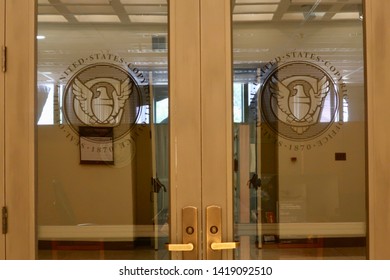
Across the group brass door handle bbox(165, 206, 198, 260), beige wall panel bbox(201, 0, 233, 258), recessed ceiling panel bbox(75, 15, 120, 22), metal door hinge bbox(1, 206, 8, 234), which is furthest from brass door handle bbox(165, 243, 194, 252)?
recessed ceiling panel bbox(75, 15, 120, 22)

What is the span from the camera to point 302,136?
2.19 m

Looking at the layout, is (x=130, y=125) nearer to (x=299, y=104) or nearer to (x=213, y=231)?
(x=213, y=231)

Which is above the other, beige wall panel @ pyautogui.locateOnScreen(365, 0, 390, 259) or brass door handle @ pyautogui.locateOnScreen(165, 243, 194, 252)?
beige wall panel @ pyautogui.locateOnScreen(365, 0, 390, 259)

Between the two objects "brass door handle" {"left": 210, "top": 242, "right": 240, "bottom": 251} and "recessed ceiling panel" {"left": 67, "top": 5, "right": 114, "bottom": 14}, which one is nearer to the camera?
"brass door handle" {"left": 210, "top": 242, "right": 240, "bottom": 251}

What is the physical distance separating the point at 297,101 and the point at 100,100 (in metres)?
0.89

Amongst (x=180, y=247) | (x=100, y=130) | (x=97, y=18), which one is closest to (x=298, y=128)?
(x=180, y=247)

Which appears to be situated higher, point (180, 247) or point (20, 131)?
point (20, 131)

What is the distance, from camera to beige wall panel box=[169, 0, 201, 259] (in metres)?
2.17

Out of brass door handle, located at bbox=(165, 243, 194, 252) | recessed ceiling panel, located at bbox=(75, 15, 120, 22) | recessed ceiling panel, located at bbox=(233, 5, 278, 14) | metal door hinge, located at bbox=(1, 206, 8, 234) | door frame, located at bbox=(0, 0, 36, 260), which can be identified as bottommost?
brass door handle, located at bbox=(165, 243, 194, 252)

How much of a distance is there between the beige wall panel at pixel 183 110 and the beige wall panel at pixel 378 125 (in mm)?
762

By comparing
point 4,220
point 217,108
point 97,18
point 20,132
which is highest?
point 97,18

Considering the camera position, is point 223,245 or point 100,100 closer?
point 223,245

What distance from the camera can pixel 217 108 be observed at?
85.5 inches

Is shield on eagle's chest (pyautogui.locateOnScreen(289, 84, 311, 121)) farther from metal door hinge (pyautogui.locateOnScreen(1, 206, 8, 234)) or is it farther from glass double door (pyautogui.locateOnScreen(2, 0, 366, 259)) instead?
metal door hinge (pyautogui.locateOnScreen(1, 206, 8, 234))
